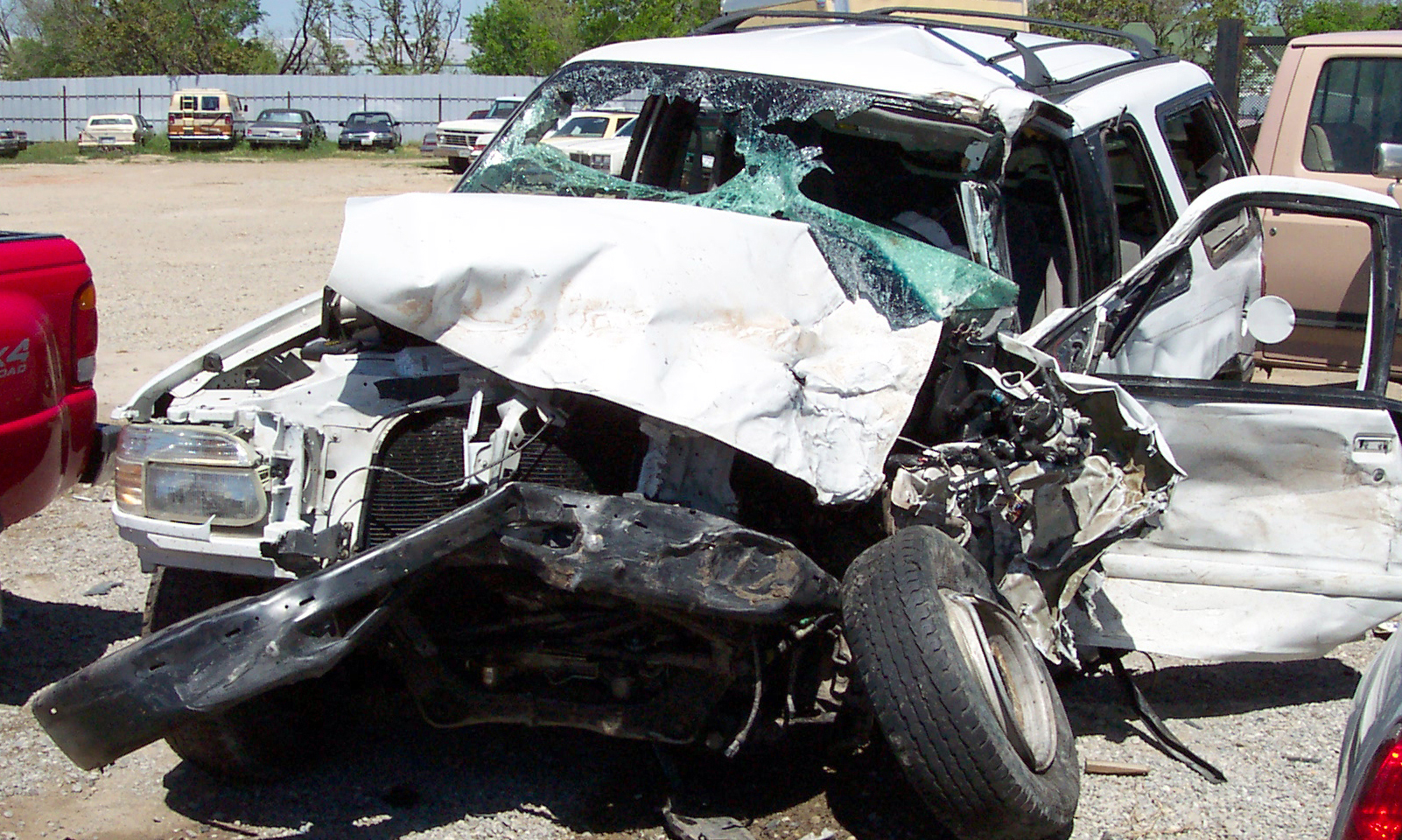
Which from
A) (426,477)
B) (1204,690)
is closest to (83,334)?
(426,477)

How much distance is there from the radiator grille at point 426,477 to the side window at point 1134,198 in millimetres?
2414

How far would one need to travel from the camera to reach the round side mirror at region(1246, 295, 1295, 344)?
12.8 feet

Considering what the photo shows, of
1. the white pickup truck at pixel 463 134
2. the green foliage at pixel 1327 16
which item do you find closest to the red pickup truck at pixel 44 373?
the white pickup truck at pixel 463 134

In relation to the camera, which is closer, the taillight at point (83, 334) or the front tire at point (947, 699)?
the front tire at point (947, 699)

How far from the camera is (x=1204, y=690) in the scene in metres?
4.17

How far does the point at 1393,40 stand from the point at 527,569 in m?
6.42

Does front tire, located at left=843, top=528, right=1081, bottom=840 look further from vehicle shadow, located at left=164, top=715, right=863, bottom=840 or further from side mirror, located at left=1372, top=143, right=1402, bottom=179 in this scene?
side mirror, located at left=1372, top=143, right=1402, bottom=179

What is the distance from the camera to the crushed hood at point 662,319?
9.40 feet

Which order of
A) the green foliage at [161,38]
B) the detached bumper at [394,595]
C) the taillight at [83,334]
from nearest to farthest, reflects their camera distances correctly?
1. the detached bumper at [394,595]
2. the taillight at [83,334]
3. the green foliage at [161,38]

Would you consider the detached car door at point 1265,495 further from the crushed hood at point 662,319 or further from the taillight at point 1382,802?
the taillight at point 1382,802

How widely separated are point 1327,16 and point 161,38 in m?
42.8

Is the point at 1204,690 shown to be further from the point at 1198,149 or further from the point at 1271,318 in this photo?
the point at 1198,149

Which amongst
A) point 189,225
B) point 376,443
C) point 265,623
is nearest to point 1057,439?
point 376,443

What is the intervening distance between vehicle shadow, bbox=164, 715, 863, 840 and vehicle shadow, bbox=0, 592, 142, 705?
2.92ft
